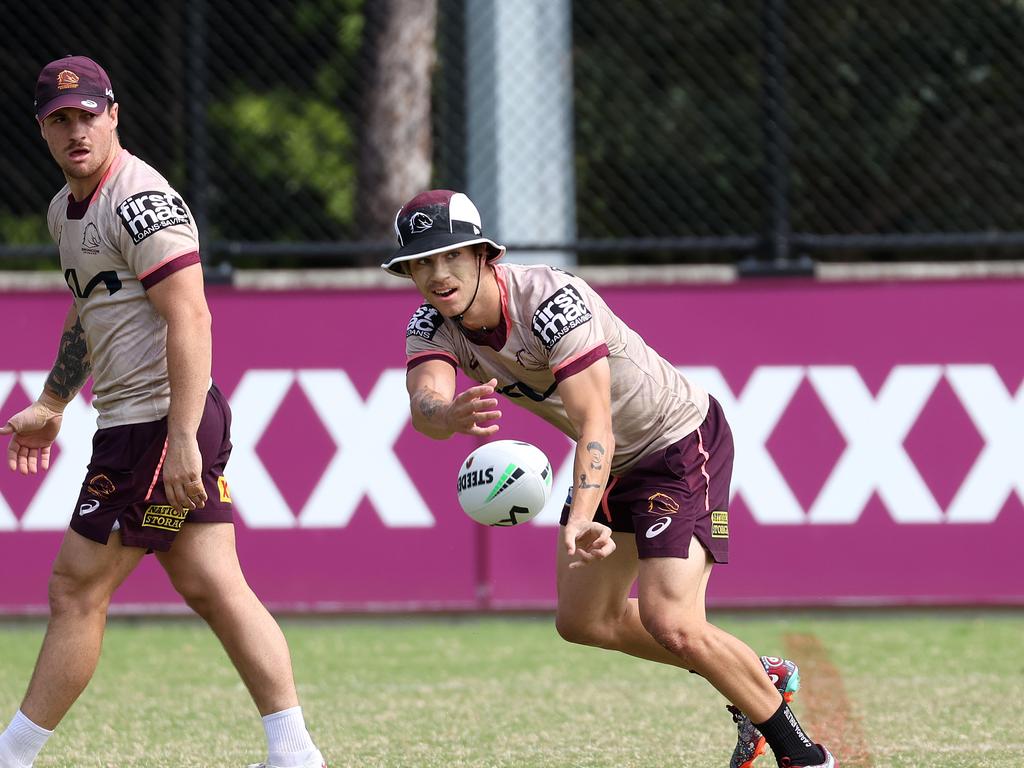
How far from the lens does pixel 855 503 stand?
28.1 ft

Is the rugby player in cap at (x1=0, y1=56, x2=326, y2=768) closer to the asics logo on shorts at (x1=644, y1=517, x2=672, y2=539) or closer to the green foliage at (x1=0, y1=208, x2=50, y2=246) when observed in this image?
the asics logo on shorts at (x1=644, y1=517, x2=672, y2=539)

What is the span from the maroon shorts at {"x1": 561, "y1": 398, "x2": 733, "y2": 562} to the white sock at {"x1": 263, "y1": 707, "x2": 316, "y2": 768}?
3.42 feet

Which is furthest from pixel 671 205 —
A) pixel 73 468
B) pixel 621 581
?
pixel 621 581

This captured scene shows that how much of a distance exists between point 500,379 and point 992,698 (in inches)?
110

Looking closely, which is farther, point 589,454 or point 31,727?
point 31,727

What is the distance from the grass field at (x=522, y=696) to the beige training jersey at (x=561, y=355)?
1.17m

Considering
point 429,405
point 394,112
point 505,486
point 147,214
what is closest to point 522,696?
point 505,486

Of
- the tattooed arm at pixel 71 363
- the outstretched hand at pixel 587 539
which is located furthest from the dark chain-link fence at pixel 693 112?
the outstretched hand at pixel 587 539

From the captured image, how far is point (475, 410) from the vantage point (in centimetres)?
467

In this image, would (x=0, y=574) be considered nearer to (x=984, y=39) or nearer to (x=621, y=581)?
(x=621, y=581)

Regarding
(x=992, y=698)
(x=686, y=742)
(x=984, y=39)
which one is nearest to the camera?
(x=686, y=742)

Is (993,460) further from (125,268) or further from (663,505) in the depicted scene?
(125,268)

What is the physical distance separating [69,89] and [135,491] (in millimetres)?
1222

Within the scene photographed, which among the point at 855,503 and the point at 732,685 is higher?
the point at 732,685
